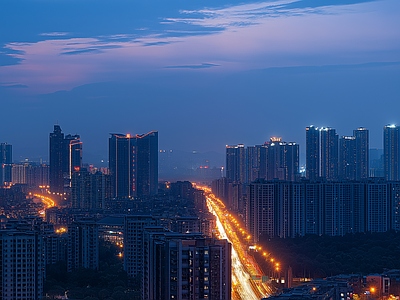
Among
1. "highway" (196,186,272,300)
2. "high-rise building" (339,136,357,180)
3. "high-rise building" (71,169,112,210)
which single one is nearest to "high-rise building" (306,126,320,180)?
"high-rise building" (339,136,357,180)

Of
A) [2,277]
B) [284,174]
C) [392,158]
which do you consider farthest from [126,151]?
[2,277]

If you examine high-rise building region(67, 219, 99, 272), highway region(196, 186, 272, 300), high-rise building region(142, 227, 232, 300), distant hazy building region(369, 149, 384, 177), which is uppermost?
distant hazy building region(369, 149, 384, 177)

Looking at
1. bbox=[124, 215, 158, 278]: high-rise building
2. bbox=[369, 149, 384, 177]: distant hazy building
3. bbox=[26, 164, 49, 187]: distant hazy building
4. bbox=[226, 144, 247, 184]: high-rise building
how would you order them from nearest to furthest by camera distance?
1. bbox=[124, 215, 158, 278]: high-rise building
2. bbox=[369, 149, 384, 177]: distant hazy building
3. bbox=[226, 144, 247, 184]: high-rise building
4. bbox=[26, 164, 49, 187]: distant hazy building

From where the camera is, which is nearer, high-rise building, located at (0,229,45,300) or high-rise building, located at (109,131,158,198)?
high-rise building, located at (0,229,45,300)

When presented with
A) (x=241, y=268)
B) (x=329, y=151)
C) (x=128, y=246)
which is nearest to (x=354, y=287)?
(x=241, y=268)

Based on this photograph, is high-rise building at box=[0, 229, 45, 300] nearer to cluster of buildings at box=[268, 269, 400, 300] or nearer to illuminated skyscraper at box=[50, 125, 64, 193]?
cluster of buildings at box=[268, 269, 400, 300]

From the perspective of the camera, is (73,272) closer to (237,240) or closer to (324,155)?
(237,240)
